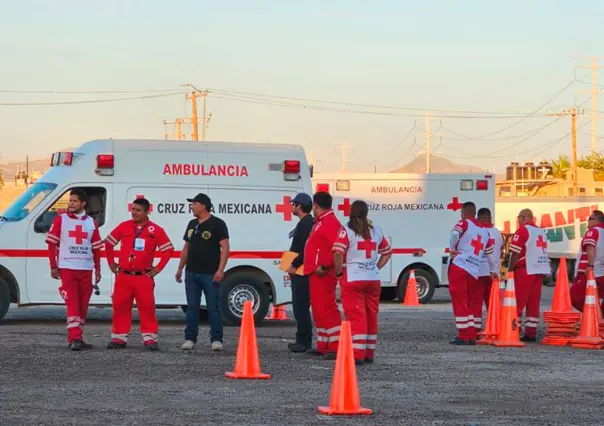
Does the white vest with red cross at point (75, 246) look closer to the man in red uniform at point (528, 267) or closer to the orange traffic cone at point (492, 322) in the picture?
the orange traffic cone at point (492, 322)

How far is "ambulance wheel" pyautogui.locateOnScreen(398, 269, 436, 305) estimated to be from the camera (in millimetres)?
27344

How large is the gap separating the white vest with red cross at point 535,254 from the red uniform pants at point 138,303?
5320mm

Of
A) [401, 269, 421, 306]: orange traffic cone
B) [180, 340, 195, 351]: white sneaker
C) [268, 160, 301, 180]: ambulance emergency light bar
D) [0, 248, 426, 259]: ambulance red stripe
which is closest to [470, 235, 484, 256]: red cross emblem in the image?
[0, 248, 426, 259]: ambulance red stripe

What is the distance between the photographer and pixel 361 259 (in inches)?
557

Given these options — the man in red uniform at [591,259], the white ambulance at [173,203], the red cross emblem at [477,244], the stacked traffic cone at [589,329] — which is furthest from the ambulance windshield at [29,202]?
the stacked traffic cone at [589,329]

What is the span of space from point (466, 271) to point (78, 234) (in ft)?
16.6

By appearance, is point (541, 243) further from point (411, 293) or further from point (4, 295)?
point (411, 293)

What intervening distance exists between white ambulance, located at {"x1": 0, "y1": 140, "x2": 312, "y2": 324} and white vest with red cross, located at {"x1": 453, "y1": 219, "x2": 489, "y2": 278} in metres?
3.47

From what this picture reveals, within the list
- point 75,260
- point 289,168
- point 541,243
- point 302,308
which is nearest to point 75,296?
point 75,260

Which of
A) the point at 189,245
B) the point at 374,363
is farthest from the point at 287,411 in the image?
the point at 189,245

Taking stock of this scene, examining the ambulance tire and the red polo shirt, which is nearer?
the red polo shirt

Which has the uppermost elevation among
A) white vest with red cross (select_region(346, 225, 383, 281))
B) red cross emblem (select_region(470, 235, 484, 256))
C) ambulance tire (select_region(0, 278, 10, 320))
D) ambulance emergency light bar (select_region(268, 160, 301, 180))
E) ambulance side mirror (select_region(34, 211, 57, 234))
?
ambulance emergency light bar (select_region(268, 160, 301, 180))

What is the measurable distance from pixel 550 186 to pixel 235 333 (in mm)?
67208

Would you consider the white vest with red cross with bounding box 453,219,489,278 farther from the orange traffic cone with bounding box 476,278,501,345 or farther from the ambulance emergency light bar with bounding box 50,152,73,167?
the ambulance emergency light bar with bounding box 50,152,73,167
